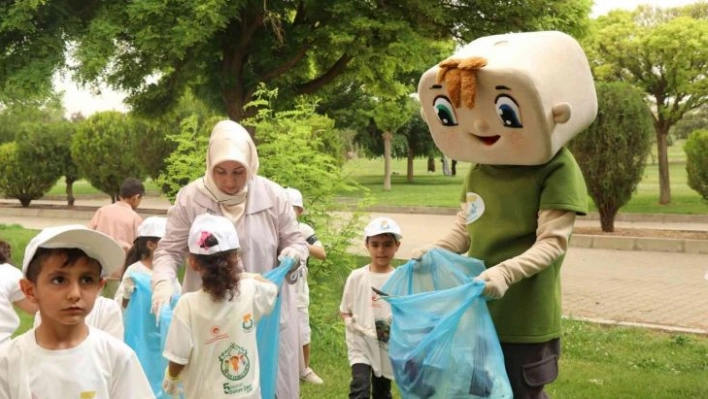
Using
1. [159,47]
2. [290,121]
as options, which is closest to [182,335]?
[290,121]

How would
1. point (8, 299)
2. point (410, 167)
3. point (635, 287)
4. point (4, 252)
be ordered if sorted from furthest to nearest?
point (410, 167)
point (635, 287)
point (4, 252)
point (8, 299)

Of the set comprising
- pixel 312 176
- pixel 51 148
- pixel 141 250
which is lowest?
pixel 141 250

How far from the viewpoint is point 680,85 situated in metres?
19.4

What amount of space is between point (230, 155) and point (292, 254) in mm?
561

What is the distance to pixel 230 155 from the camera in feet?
12.1

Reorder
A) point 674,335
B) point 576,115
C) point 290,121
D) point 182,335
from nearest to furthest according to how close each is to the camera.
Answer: point 182,335 → point 576,115 → point 290,121 → point 674,335

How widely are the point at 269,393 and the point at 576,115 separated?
1934 millimetres

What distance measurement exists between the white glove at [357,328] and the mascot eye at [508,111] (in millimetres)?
1617

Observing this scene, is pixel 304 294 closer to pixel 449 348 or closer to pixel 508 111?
pixel 449 348

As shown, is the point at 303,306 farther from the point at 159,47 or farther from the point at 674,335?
the point at 159,47

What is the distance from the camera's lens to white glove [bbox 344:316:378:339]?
181 inches

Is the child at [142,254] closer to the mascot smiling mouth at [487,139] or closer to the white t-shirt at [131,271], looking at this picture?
the white t-shirt at [131,271]

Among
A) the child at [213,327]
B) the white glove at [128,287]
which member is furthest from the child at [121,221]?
the child at [213,327]

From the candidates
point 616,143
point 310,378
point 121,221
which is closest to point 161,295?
point 310,378
